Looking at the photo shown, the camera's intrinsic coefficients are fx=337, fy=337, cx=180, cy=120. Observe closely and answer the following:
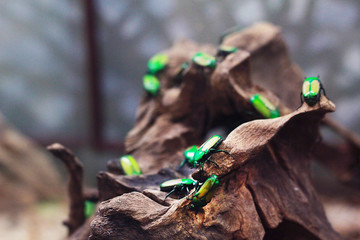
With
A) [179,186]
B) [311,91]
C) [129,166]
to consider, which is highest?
[129,166]

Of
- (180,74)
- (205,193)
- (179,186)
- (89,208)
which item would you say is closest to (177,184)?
(179,186)

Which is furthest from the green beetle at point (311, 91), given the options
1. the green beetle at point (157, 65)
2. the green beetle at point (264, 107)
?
the green beetle at point (157, 65)

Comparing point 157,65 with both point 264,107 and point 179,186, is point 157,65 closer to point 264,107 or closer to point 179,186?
point 264,107

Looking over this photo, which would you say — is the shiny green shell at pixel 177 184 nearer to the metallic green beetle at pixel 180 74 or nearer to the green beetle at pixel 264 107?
the green beetle at pixel 264 107

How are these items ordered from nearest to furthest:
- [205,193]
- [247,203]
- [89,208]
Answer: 1. [205,193]
2. [247,203]
3. [89,208]

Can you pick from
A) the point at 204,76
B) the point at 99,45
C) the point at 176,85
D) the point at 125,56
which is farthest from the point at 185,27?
the point at 204,76

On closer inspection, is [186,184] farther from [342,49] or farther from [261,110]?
[342,49]

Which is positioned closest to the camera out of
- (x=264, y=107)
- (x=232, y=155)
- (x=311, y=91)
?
(x=232, y=155)
